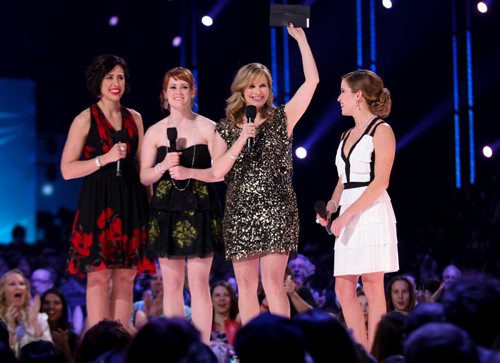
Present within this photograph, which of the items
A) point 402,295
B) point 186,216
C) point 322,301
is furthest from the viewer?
point 322,301

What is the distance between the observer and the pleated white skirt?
14.7 ft

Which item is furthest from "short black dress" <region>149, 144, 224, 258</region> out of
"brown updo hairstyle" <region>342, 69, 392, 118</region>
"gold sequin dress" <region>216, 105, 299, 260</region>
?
"brown updo hairstyle" <region>342, 69, 392, 118</region>

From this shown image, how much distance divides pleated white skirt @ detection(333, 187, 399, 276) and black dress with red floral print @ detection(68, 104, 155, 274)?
3.33ft

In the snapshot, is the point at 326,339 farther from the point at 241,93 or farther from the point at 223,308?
the point at 223,308

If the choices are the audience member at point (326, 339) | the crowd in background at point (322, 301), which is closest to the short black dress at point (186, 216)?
the crowd in background at point (322, 301)

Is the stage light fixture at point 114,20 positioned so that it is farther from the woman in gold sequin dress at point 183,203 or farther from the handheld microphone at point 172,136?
the handheld microphone at point 172,136

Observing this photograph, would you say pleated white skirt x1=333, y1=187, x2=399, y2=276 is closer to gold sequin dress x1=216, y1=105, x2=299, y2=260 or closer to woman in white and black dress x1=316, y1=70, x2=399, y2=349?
woman in white and black dress x1=316, y1=70, x2=399, y2=349

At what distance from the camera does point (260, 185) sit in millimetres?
4602

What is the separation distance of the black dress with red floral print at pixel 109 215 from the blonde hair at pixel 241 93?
58 centimetres

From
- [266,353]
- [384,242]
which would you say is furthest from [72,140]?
[266,353]

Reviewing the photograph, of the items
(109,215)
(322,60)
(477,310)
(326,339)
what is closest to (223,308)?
(109,215)

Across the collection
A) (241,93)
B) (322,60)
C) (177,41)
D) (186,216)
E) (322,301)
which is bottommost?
(322,301)

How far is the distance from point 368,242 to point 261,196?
21.8 inches

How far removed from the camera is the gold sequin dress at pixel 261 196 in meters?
4.55
